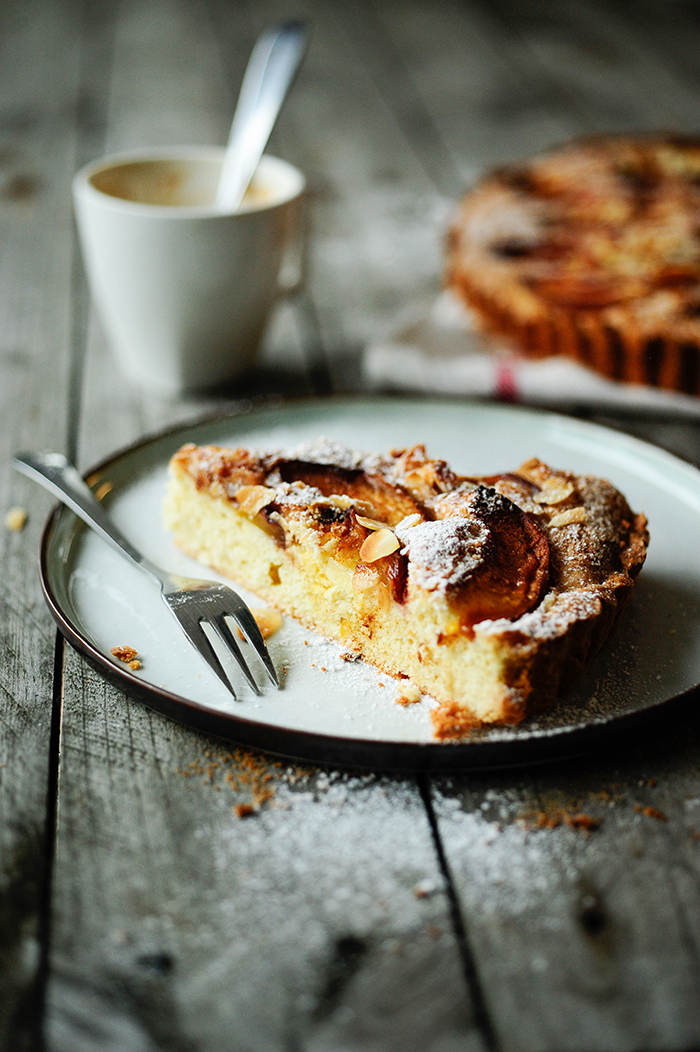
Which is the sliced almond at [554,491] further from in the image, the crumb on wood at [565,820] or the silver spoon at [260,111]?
the silver spoon at [260,111]

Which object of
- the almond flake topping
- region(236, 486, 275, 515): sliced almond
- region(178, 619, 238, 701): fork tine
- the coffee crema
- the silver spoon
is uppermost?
the silver spoon

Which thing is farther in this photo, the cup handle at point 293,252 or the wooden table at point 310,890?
the cup handle at point 293,252

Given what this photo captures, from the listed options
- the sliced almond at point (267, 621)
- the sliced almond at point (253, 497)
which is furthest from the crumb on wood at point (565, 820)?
the sliced almond at point (253, 497)

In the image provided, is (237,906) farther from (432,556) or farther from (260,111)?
(260,111)


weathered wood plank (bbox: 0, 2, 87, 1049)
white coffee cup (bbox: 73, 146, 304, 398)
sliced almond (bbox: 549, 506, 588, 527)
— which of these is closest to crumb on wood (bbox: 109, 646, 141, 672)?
weathered wood plank (bbox: 0, 2, 87, 1049)

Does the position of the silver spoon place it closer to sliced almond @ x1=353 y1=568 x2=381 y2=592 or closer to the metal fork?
the metal fork
